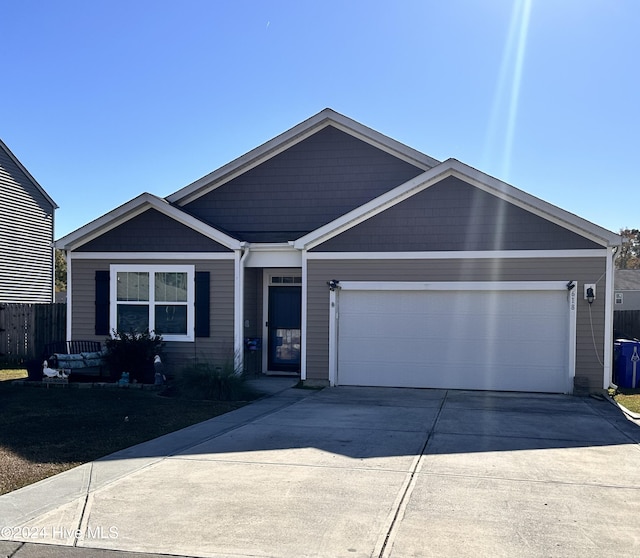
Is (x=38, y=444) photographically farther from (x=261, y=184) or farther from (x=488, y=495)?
(x=261, y=184)

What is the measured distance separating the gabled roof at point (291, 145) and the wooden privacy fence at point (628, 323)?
27.0ft

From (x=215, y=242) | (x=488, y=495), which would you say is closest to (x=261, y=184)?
(x=215, y=242)

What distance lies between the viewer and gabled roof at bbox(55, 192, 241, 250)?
1392 centimetres

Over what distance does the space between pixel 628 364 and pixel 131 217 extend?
11.4 metres

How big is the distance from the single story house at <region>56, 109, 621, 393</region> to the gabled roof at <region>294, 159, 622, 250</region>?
0.03 meters

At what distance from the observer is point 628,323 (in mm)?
18828

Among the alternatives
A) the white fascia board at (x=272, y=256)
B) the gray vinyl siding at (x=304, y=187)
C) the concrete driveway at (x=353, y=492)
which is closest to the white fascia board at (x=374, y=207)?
the white fascia board at (x=272, y=256)

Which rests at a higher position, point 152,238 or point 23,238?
point 23,238

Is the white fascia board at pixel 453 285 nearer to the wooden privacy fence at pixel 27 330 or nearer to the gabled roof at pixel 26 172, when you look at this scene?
the wooden privacy fence at pixel 27 330

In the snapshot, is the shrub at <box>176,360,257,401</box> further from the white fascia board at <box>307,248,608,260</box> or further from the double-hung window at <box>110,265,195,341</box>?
the white fascia board at <box>307,248,608,260</box>

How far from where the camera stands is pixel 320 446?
26.0ft

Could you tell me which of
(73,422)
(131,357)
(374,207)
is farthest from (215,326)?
(73,422)

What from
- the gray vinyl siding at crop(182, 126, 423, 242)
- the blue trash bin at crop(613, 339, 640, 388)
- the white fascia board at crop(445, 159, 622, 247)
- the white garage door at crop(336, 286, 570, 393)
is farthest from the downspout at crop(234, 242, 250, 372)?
the blue trash bin at crop(613, 339, 640, 388)

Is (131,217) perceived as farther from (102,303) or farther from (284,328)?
(284,328)
